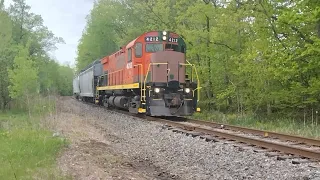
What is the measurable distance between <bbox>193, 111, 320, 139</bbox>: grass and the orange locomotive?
1858 mm

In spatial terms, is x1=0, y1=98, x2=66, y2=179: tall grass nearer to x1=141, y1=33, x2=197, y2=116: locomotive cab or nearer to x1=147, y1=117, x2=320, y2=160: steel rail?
x1=147, y1=117, x2=320, y2=160: steel rail

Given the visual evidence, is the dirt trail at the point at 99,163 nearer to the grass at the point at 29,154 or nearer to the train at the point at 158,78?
the grass at the point at 29,154

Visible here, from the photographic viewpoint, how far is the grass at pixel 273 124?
38.7ft

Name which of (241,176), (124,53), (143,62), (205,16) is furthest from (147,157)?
(205,16)

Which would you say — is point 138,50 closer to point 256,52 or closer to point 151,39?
point 151,39

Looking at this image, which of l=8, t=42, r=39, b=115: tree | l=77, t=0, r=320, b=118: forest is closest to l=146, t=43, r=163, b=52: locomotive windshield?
l=77, t=0, r=320, b=118: forest

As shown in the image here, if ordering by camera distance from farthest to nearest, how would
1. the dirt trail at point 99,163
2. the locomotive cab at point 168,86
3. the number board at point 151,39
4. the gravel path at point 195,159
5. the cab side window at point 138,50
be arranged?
the number board at point 151,39, the cab side window at point 138,50, the locomotive cab at point 168,86, the dirt trail at point 99,163, the gravel path at point 195,159

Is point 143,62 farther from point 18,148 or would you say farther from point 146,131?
point 18,148

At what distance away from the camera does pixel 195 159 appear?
8.32m

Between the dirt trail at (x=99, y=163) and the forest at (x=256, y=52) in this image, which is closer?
the dirt trail at (x=99, y=163)

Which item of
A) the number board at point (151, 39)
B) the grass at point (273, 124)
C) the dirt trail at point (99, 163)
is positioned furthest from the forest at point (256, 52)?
the dirt trail at point (99, 163)

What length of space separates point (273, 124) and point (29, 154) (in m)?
9.61

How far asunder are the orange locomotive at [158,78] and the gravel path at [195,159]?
11.4ft

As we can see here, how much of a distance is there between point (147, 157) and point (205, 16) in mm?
13260
